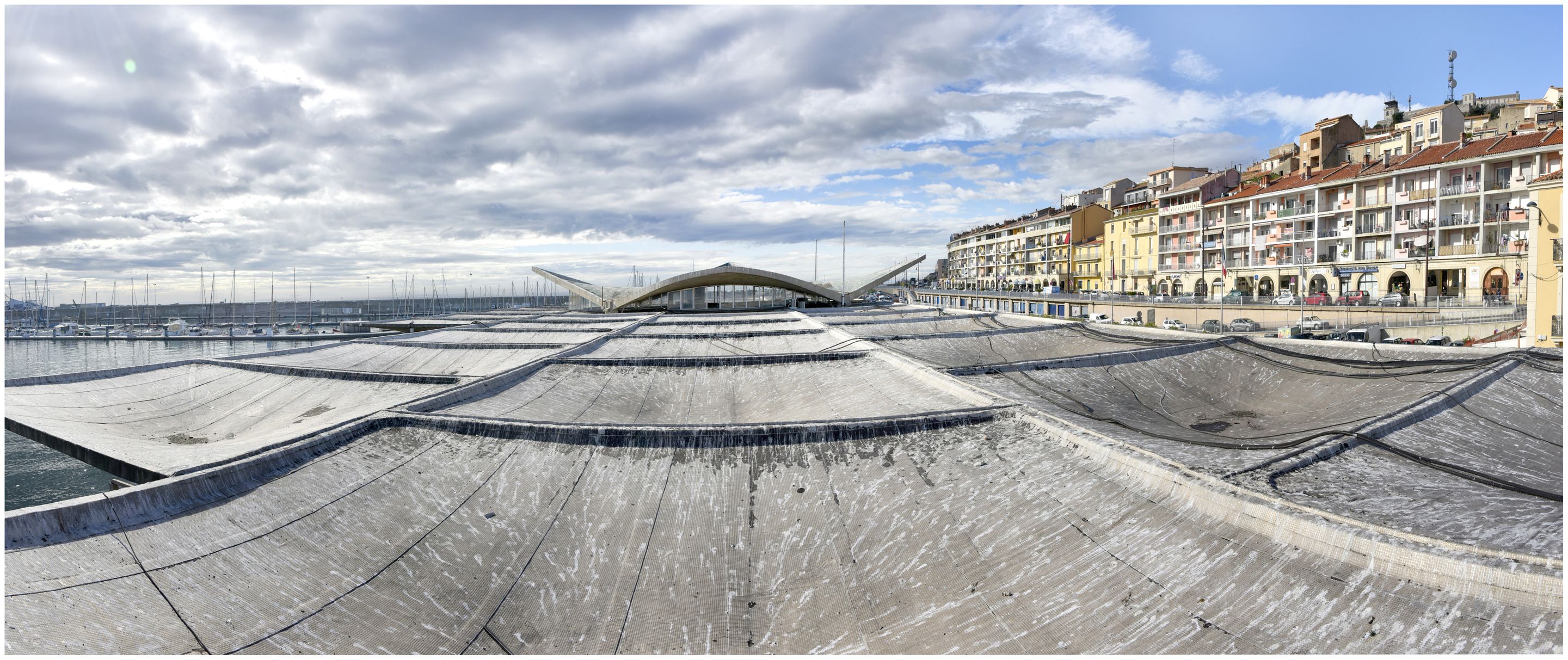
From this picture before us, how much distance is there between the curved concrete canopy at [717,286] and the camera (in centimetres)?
6425

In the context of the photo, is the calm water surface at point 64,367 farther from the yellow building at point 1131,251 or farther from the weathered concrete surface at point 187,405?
the yellow building at point 1131,251

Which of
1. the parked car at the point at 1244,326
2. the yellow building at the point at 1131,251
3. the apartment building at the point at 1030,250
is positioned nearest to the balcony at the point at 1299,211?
the yellow building at the point at 1131,251

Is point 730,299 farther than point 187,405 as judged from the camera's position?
Yes

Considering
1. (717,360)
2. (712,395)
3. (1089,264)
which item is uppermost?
(1089,264)

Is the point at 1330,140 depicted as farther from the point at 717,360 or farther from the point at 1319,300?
the point at 717,360

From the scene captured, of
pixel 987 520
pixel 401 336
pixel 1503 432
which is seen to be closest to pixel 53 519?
pixel 987 520

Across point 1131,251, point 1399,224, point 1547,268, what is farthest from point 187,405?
point 1131,251

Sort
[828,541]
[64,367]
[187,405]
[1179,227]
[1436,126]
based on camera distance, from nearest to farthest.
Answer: [828,541], [187,405], [64,367], [1436,126], [1179,227]

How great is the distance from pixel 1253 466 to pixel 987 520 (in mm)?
4277

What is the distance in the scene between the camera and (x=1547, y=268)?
27.0 meters

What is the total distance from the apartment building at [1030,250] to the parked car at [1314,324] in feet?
135

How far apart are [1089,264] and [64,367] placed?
100621mm

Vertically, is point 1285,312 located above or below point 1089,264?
below

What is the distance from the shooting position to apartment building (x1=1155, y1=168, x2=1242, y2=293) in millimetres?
65938
